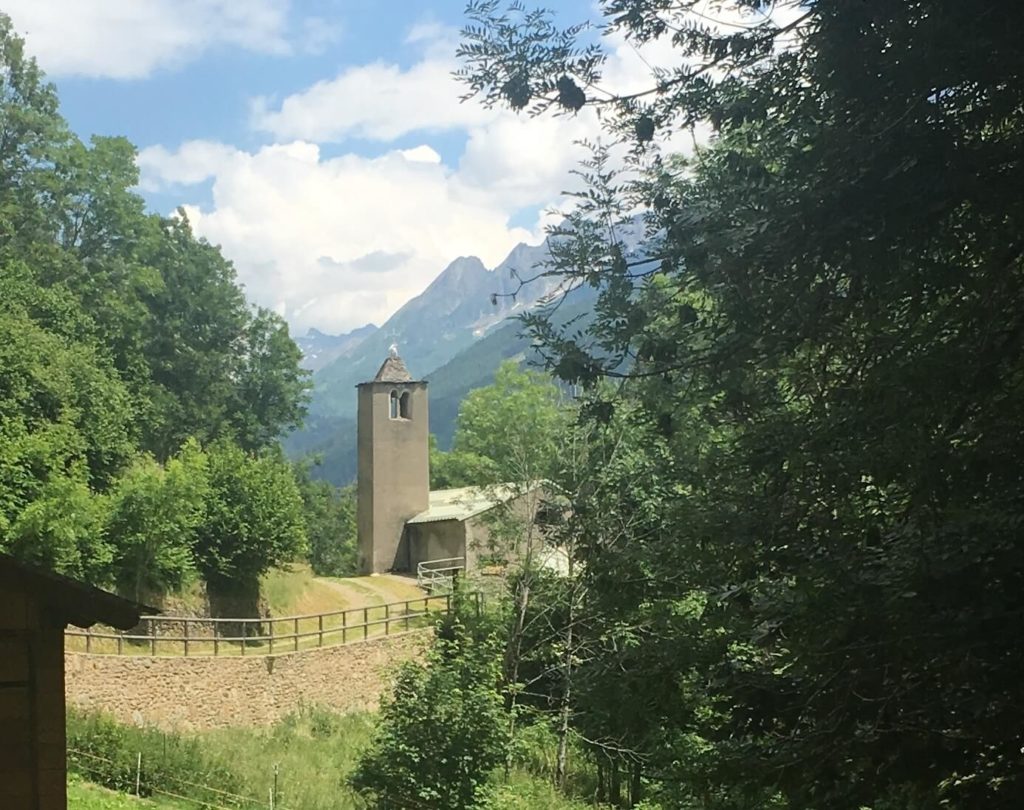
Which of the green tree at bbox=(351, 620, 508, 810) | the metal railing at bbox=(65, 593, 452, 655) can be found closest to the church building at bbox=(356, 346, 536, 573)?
the metal railing at bbox=(65, 593, 452, 655)

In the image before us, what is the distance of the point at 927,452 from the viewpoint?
11.3 ft

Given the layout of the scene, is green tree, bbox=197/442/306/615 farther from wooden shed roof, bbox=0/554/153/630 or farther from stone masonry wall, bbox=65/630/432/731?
wooden shed roof, bbox=0/554/153/630

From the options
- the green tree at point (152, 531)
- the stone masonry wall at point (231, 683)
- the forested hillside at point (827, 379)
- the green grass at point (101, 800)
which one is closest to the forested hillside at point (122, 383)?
the green tree at point (152, 531)

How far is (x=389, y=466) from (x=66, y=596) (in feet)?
90.2

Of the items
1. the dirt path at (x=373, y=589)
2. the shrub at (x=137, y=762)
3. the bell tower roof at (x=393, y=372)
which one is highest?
the bell tower roof at (x=393, y=372)

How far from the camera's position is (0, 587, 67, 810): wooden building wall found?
4.98 metres

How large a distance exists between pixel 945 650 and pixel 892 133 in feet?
5.81

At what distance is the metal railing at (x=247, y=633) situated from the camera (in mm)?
17641

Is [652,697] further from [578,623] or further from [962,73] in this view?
[578,623]

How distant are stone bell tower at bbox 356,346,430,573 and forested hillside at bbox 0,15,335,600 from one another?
242 cm

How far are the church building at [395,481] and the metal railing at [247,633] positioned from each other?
7.24 meters

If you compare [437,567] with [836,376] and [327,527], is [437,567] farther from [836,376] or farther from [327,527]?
[836,376]

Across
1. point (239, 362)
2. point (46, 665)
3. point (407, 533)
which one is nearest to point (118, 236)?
point (239, 362)

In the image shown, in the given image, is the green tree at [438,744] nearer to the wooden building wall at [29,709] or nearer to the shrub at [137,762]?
the shrub at [137,762]
